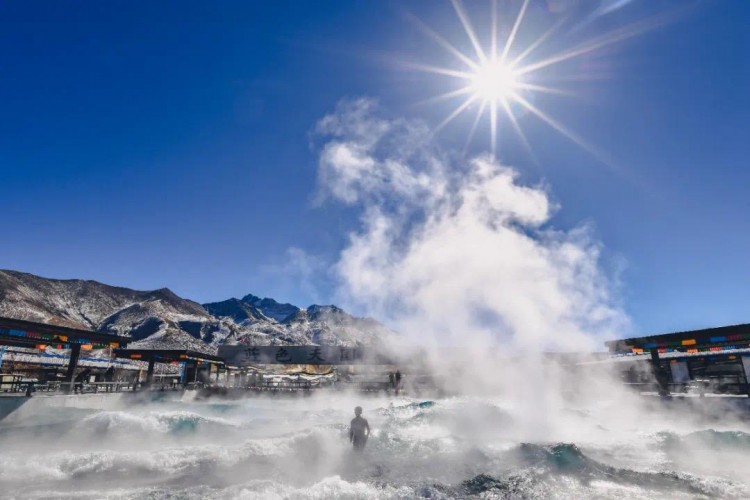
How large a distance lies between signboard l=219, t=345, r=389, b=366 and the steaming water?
22796 mm

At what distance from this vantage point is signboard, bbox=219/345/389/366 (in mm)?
40938

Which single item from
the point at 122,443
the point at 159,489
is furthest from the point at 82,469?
the point at 122,443

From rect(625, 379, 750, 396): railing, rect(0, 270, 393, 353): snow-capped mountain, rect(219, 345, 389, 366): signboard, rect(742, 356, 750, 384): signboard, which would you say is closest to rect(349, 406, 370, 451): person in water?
rect(625, 379, 750, 396): railing

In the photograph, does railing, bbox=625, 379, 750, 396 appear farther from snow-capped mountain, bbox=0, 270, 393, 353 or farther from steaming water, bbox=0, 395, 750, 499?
snow-capped mountain, bbox=0, 270, 393, 353

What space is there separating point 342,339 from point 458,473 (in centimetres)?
17183

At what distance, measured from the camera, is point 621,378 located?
128 ft

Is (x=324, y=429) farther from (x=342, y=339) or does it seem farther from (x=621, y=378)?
(x=342, y=339)

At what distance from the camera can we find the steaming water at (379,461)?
26.6 ft

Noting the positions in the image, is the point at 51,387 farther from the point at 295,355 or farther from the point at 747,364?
the point at 747,364

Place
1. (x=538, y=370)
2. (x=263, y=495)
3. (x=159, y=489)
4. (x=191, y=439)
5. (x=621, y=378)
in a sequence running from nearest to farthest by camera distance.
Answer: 1. (x=263, y=495)
2. (x=159, y=489)
3. (x=191, y=439)
4. (x=538, y=370)
5. (x=621, y=378)

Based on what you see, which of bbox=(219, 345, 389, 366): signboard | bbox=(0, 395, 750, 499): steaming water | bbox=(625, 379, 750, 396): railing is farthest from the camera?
bbox=(219, 345, 389, 366): signboard

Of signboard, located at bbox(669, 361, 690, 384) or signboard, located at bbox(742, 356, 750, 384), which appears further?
signboard, located at bbox(669, 361, 690, 384)

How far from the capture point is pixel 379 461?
1105cm

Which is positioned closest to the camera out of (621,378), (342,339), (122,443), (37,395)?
(122,443)
